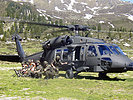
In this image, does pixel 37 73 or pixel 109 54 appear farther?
pixel 37 73

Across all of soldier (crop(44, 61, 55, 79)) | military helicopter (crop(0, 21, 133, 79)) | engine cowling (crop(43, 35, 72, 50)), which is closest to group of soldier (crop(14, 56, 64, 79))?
soldier (crop(44, 61, 55, 79))

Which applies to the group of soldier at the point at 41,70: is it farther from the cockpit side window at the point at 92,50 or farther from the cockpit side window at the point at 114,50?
the cockpit side window at the point at 114,50

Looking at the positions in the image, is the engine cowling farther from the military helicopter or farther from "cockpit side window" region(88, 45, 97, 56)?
"cockpit side window" region(88, 45, 97, 56)

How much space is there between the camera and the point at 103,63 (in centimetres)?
1414

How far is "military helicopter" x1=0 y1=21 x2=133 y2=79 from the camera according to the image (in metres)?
13.8

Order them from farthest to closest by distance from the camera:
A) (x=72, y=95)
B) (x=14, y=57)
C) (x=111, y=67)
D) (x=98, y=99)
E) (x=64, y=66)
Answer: (x=14, y=57) → (x=64, y=66) → (x=111, y=67) → (x=72, y=95) → (x=98, y=99)

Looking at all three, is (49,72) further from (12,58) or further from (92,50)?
(12,58)

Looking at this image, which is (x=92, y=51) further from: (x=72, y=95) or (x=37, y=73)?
(x=72, y=95)

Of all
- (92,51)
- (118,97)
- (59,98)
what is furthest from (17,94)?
(92,51)

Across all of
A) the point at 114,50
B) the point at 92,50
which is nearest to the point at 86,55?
the point at 92,50

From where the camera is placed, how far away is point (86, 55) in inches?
595

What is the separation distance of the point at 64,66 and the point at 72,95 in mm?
7097

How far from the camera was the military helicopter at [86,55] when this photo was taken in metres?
13.8

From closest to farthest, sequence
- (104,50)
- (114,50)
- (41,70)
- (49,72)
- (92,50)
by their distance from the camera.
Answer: (114,50) < (104,50) < (49,72) < (92,50) < (41,70)
